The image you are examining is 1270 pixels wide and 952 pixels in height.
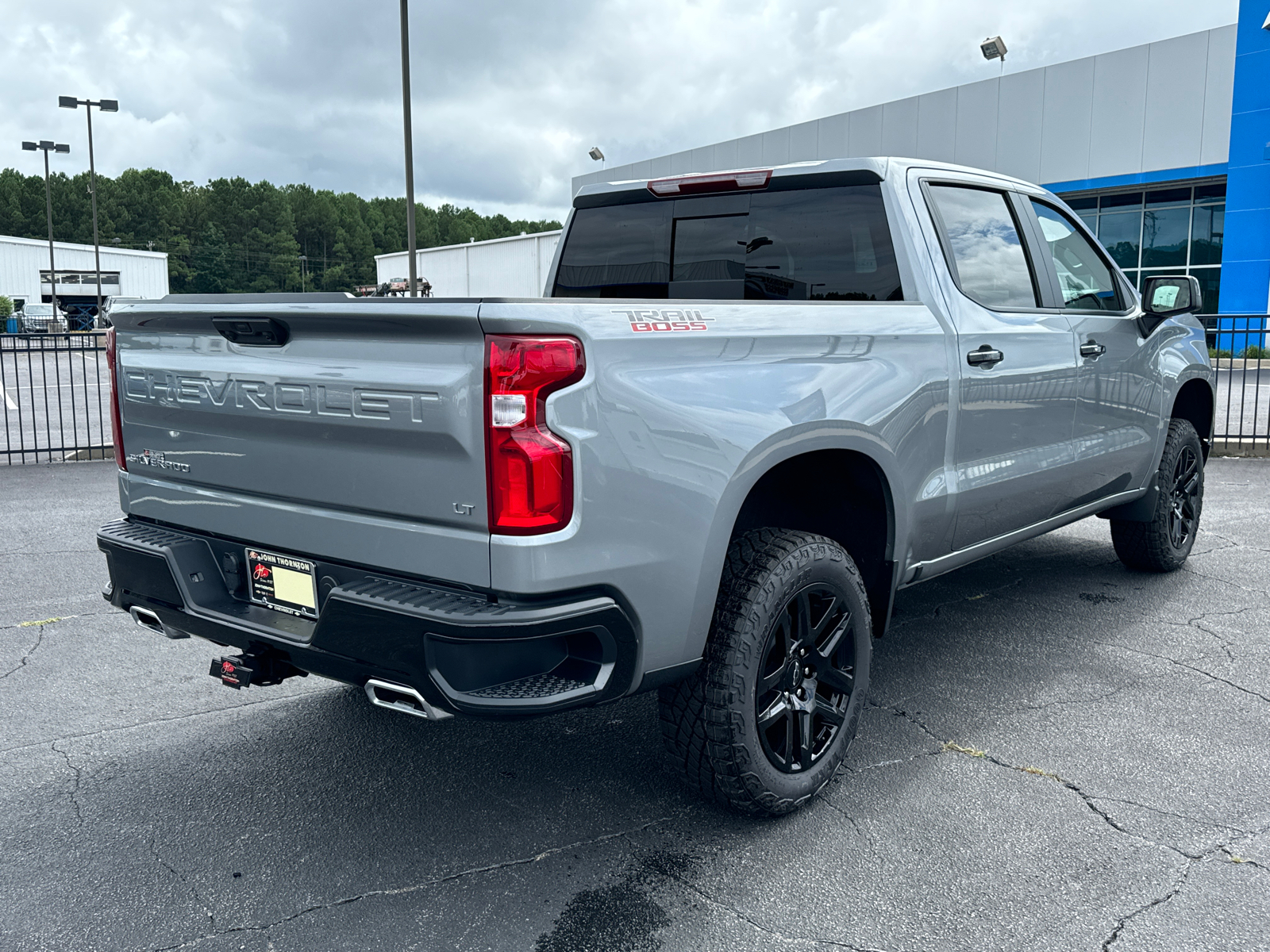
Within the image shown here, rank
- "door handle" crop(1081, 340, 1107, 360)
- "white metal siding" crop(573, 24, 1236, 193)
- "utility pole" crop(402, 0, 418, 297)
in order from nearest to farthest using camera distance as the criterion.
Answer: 1. "door handle" crop(1081, 340, 1107, 360)
2. "utility pole" crop(402, 0, 418, 297)
3. "white metal siding" crop(573, 24, 1236, 193)

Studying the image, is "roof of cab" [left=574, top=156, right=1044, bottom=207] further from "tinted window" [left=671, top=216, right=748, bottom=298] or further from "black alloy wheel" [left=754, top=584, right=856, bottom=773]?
"black alloy wheel" [left=754, top=584, right=856, bottom=773]

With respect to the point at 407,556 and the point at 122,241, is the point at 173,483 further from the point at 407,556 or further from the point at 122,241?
the point at 122,241

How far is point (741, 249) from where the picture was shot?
4.22 m

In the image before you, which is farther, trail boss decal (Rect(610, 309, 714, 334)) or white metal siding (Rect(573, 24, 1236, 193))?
white metal siding (Rect(573, 24, 1236, 193))

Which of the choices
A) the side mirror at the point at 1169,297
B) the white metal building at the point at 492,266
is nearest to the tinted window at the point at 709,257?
the side mirror at the point at 1169,297

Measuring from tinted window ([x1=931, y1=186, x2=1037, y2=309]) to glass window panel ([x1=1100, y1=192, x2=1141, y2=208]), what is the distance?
28.3m

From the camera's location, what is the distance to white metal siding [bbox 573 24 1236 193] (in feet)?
86.8

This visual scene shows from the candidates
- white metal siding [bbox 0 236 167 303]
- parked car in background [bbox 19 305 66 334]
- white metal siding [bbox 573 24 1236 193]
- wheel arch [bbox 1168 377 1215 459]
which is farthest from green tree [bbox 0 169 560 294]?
wheel arch [bbox 1168 377 1215 459]

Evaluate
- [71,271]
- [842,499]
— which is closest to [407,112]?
[842,499]

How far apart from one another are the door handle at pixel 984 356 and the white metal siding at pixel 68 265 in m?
71.7

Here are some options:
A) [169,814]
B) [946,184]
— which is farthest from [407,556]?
[946,184]

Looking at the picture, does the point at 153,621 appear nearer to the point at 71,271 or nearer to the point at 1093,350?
the point at 1093,350

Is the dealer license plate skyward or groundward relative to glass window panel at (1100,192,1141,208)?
groundward

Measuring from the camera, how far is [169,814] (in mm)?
3262
